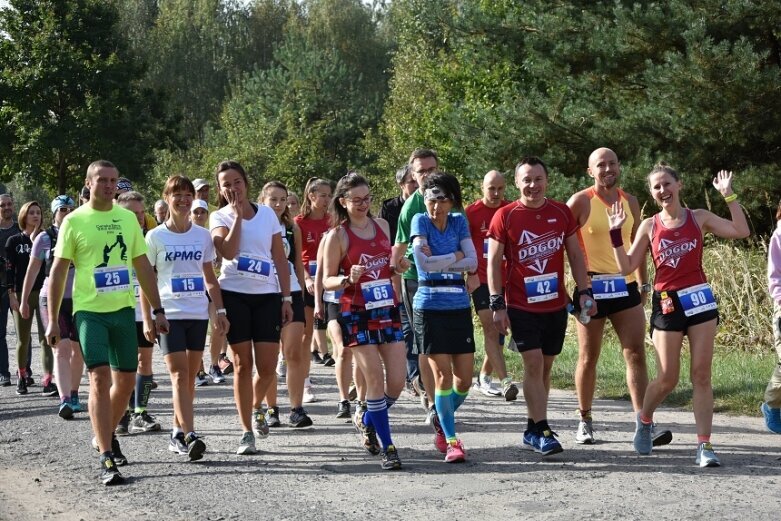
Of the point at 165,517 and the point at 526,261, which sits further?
the point at 526,261

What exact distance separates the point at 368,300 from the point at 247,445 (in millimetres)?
1494

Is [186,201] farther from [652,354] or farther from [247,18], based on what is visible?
[247,18]

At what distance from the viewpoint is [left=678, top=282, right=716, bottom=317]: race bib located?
7.45m

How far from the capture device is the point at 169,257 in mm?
8453

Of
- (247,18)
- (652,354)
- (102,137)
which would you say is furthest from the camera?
(247,18)

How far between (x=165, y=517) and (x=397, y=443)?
8.31 ft

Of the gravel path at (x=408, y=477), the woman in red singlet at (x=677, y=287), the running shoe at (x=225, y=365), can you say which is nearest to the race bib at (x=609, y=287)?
the woman in red singlet at (x=677, y=287)

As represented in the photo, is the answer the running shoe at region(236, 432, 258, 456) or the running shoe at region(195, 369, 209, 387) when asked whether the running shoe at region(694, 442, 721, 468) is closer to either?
the running shoe at region(236, 432, 258, 456)

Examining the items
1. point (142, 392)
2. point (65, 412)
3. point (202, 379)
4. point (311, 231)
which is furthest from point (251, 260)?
point (202, 379)

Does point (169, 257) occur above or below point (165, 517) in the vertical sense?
above

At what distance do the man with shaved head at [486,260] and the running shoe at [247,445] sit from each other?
256 cm

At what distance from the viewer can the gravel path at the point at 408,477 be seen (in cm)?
630

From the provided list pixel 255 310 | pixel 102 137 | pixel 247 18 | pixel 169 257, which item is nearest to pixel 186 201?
pixel 169 257

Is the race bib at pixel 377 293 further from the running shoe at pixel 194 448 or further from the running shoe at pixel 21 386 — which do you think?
the running shoe at pixel 21 386
